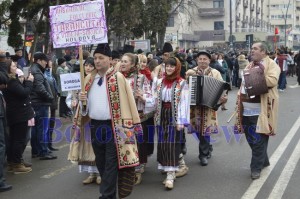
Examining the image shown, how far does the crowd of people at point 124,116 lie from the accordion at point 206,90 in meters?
0.13

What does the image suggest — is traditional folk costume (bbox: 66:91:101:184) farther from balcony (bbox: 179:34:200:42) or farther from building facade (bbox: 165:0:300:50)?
balcony (bbox: 179:34:200:42)

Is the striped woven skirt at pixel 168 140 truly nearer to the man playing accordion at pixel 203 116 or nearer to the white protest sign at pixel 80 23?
the man playing accordion at pixel 203 116

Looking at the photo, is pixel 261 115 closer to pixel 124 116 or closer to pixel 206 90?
pixel 206 90

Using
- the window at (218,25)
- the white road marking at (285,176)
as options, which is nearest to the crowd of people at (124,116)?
the white road marking at (285,176)

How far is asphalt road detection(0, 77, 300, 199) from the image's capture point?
19.6 feet

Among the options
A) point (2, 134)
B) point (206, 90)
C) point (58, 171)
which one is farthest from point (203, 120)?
point (2, 134)

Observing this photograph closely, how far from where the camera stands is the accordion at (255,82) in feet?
21.2

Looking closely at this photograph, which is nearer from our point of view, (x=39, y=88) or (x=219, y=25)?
(x=39, y=88)

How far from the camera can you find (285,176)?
659 centimetres

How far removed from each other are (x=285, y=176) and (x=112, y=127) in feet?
9.60

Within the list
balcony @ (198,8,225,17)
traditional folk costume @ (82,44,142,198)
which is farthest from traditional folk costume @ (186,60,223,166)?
balcony @ (198,8,225,17)

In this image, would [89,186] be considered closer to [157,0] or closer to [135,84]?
[135,84]

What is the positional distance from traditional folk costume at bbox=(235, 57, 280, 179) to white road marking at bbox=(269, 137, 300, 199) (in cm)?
34

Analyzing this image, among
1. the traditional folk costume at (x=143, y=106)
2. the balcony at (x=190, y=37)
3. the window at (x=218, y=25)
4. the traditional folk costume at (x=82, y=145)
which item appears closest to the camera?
the traditional folk costume at (x=82, y=145)
